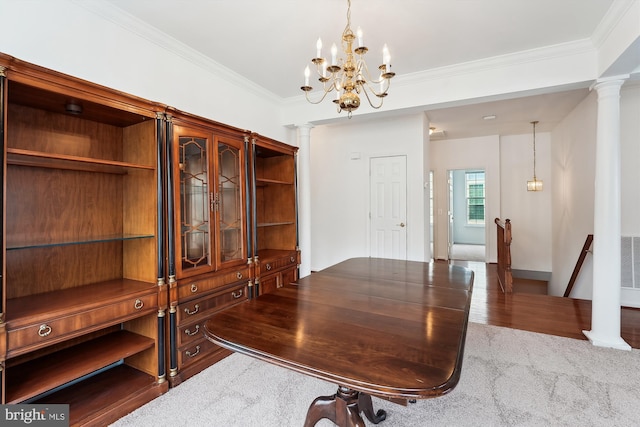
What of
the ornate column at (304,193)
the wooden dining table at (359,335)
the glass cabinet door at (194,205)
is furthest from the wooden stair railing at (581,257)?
the glass cabinet door at (194,205)

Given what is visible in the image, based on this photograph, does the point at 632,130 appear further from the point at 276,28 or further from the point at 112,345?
the point at 112,345

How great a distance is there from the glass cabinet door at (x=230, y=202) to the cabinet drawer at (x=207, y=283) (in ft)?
0.42

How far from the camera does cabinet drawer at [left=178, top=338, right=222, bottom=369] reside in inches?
84.7

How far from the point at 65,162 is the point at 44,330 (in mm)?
1002

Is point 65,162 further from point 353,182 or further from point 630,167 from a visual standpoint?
point 630,167

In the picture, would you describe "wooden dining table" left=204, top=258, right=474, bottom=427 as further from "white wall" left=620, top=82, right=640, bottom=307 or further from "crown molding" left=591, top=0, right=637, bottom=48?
"white wall" left=620, top=82, right=640, bottom=307

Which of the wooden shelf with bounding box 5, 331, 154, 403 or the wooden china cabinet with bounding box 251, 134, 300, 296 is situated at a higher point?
the wooden china cabinet with bounding box 251, 134, 300, 296

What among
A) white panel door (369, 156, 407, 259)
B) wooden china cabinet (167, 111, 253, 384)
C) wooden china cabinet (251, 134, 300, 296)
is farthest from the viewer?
white panel door (369, 156, 407, 259)

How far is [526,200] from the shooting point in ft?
20.5

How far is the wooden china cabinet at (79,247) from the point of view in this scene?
1.52m

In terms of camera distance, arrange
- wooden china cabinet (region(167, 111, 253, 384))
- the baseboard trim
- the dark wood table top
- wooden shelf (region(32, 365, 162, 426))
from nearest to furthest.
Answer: the dark wood table top
wooden shelf (region(32, 365, 162, 426))
wooden china cabinet (region(167, 111, 253, 384))
the baseboard trim

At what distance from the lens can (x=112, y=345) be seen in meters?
1.95

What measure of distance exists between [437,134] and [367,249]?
119 inches

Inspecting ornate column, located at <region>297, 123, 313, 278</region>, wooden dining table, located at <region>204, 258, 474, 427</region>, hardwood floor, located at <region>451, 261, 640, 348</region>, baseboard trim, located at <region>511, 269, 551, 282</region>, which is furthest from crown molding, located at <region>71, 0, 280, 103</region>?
baseboard trim, located at <region>511, 269, 551, 282</region>
